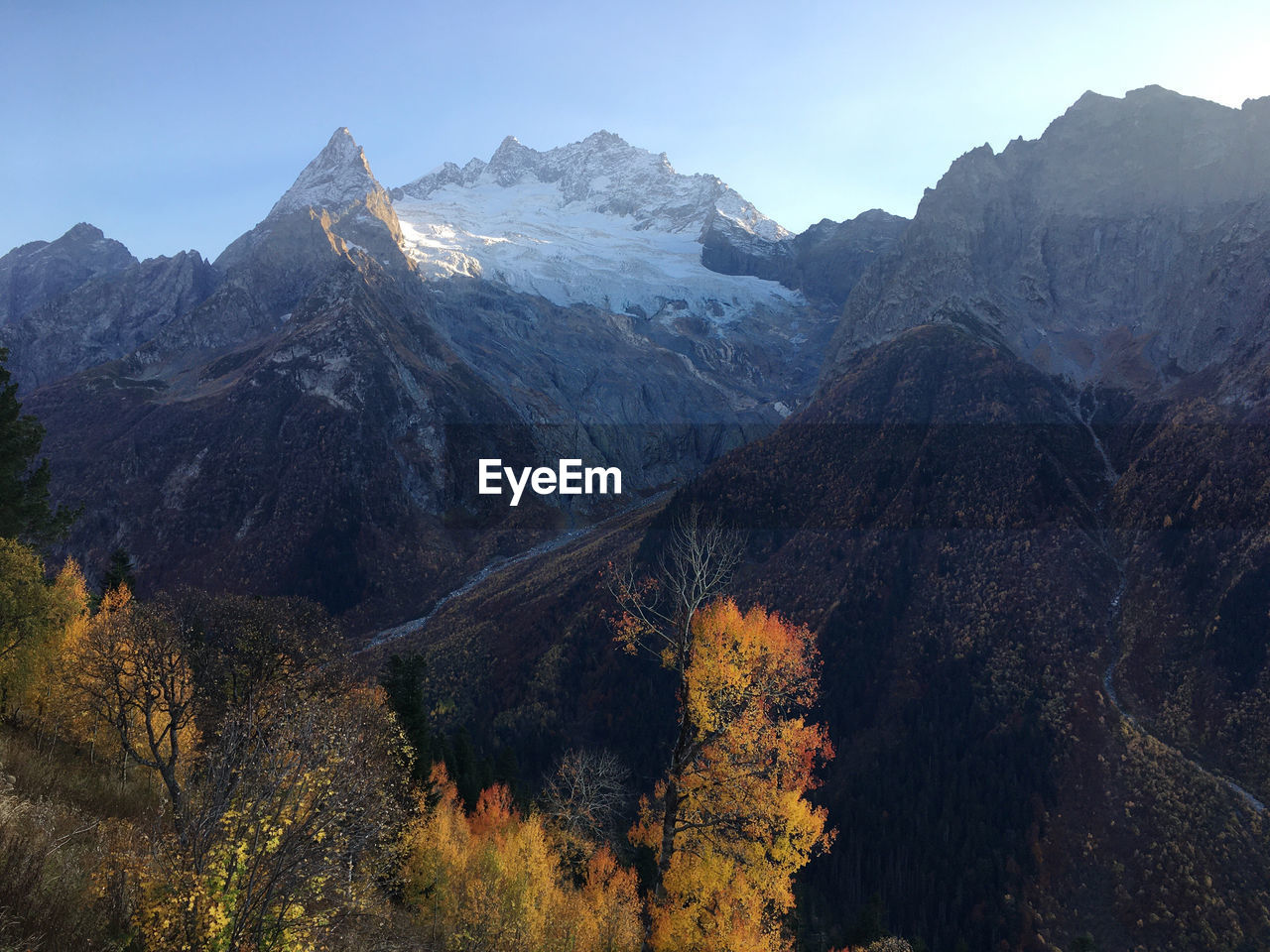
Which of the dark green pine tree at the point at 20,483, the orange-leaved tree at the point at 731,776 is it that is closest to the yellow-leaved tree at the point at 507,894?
the orange-leaved tree at the point at 731,776

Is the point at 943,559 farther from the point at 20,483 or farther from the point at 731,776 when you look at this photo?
the point at 20,483

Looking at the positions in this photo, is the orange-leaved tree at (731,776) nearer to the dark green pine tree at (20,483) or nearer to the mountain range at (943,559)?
the dark green pine tree at (20,483)

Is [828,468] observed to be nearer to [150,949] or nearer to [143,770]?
[143,770]

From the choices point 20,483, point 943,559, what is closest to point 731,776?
point 20,483

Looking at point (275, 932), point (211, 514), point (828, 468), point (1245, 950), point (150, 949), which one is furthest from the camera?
point (828, 468)

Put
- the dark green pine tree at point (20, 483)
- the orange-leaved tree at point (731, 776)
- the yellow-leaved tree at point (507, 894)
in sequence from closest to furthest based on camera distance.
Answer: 1. the orange-leaved tree at point (731, 776)
2. the yellow-leaved tree at point (507, 894)
3. the dark green pine tree at point (20, 483)

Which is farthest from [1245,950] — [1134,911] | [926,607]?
[926,607]
